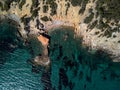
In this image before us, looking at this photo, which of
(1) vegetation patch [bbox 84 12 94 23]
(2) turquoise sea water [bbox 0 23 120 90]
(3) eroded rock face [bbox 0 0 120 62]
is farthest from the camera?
(1) vegetation patch [bbox 84 12 94 23]

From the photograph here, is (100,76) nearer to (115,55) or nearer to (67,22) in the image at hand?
(115,55)

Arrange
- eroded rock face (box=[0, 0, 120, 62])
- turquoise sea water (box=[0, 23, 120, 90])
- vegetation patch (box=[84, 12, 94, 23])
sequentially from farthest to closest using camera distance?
1. vegetation patch (box=[84, 12, 94, 23])
2. eroded rock face (box=[0, 0, 120, 62])
3. turquoise sea water (box=[0, 23, 120, 90])

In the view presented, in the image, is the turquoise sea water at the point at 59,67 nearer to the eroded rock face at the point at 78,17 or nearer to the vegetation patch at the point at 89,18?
the eroded rock face at the point at 78,17

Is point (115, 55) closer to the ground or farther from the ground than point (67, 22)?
closer to the ground

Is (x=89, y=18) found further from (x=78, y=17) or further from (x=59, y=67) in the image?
(x=59, y=67)

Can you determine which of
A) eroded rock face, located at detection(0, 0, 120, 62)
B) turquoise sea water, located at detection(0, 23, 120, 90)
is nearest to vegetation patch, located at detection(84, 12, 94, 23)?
eroded rock face, located at detection(0, 0, 120, 62)

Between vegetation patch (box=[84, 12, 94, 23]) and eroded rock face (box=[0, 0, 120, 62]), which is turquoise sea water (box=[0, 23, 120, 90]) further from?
vegetation patch (box=[84, 12, 94, 23])

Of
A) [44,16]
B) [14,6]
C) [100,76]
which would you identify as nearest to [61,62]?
[100,76]
